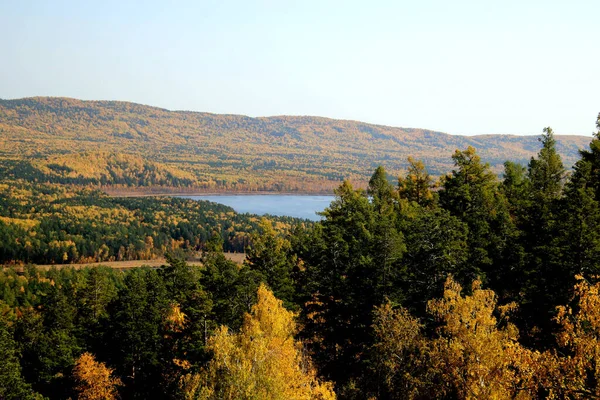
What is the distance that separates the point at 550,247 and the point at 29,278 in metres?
95.9

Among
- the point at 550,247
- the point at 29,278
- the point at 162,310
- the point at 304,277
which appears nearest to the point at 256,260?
the point at 304,277

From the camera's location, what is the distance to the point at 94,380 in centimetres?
3994

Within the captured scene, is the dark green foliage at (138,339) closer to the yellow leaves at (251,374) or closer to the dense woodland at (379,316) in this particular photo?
the dense woodland at (379,316)

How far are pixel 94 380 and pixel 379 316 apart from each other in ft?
84.1

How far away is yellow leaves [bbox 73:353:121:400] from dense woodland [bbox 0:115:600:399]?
0.37 feet

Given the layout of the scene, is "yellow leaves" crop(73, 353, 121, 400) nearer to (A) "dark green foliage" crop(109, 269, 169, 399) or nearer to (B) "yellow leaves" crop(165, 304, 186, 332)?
(A) "dark green foliage" crop(109, 269, 169, 399)

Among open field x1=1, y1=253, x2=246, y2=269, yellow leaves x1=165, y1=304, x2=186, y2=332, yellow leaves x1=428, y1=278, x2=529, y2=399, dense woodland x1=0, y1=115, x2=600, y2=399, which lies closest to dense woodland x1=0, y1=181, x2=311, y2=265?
open field x1=1, y1=253, x2=246, y2=269

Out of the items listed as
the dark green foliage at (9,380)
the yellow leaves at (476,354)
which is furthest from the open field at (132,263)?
the yellow leaves at (476,354)

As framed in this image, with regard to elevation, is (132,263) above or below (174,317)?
below

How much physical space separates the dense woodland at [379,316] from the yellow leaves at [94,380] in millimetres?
112

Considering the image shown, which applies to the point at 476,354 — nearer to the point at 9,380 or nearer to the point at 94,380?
the point at 94,380

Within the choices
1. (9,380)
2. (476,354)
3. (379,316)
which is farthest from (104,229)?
(476,354)

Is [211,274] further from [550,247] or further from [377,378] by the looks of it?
[550,247]

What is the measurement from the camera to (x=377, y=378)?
25.9 metres
